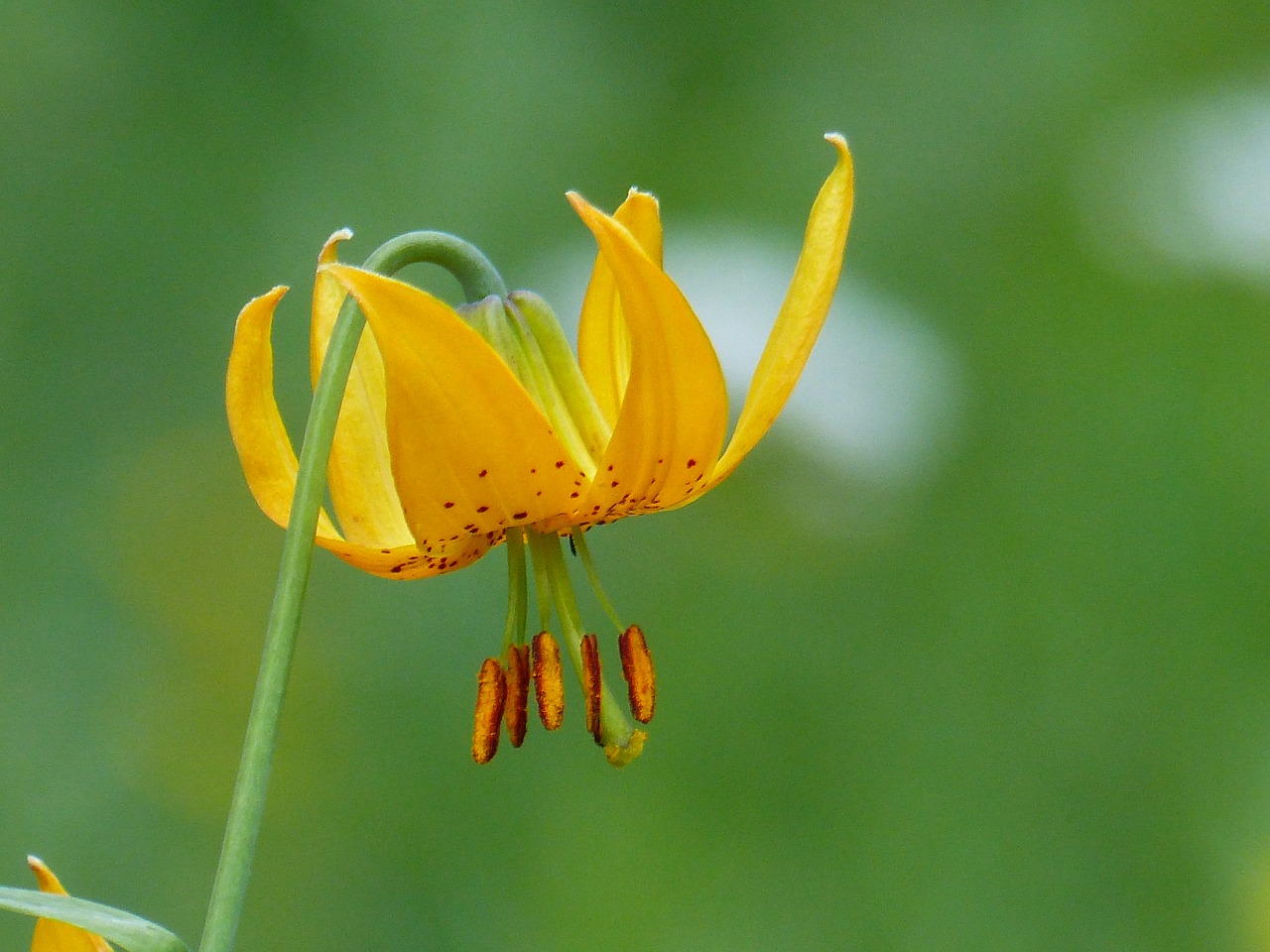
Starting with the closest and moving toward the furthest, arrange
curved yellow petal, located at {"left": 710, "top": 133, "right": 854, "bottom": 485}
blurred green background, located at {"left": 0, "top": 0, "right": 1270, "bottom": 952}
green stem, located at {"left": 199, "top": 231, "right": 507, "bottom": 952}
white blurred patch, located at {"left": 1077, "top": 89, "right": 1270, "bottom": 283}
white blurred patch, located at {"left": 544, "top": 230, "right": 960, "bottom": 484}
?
green stem, located at {"left": 199, "top": 231, "right": 507, "bottom": 952} → curved yellow petal, located at {"left": 710, "top": 133, "right": 854, "bottom": 485} → blurred green background, located at {"left": 0, "top": 0, "right": 1270, "bottom": 952} → white blurred patch, located at {"left": 544, "top": 230, "right": 960, "bottom": 484} → white blurred patch, located at {"left": 1077, "top": 89, "right": 1270, "bottom": 283}

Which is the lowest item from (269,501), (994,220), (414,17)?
(269,501)

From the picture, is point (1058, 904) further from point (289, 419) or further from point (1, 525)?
point (1, 525)

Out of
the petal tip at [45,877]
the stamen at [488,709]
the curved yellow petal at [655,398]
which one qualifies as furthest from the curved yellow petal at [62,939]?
the curved yellow petal at [655,398]

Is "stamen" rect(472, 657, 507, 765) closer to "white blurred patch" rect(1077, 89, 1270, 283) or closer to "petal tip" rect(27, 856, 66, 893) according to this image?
"petal tip" rect(27, 856, 66, 893)

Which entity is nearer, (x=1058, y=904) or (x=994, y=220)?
(x=1058, y=904)

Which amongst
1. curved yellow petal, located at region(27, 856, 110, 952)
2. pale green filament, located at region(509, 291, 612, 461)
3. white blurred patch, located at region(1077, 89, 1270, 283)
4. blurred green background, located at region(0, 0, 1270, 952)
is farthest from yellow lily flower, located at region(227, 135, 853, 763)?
white blurred patch, located at region(1077, 89, 1270, 283)

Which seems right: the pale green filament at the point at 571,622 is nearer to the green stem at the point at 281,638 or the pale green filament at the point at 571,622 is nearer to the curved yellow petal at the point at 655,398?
the curved yellow petal at the point at 655,398

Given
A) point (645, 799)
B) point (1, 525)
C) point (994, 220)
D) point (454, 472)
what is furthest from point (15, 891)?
point (994, 220)
